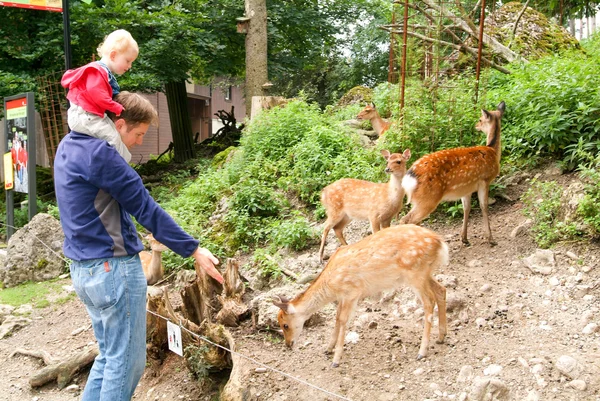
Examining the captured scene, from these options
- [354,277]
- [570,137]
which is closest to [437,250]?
[354,277]

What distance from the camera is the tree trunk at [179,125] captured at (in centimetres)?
1491

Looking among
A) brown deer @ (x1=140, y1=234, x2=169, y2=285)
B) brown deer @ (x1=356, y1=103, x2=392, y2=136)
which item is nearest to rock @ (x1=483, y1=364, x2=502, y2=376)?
brown deer @ (x1=140, y1=234, x2=169, y2=285)

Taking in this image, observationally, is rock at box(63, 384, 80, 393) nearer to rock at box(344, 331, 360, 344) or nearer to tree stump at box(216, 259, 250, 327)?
tree stump at box(216, 259, 250, 327)

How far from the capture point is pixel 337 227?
7.00m

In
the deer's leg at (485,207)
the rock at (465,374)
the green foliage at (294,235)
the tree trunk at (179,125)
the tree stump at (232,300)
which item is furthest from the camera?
the tree trunk at (179,125)

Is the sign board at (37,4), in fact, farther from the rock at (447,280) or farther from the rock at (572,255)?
the rock at (572,255)

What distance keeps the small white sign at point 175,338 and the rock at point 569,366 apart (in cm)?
274

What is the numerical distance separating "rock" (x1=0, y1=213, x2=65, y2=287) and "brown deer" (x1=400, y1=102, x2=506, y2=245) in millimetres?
5313

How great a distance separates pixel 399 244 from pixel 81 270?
240 cm

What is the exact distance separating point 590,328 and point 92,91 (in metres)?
3.97

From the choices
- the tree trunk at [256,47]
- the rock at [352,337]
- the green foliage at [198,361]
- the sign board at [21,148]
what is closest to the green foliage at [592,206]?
the rock at [352,337]

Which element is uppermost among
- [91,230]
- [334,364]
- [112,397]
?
[91,230]

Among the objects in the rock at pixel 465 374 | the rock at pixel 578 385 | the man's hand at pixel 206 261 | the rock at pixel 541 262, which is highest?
A: the man's hand at pixel 206 261

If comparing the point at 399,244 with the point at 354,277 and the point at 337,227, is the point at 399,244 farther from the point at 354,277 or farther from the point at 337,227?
the point at 337,227
